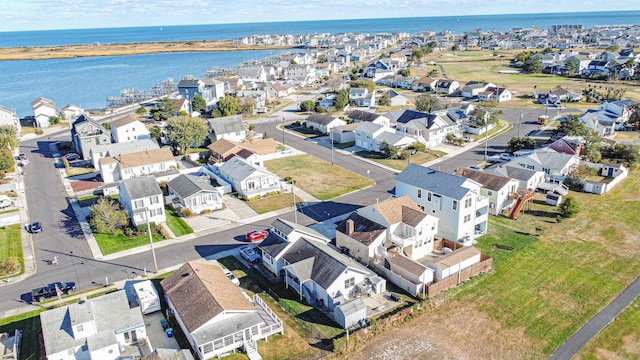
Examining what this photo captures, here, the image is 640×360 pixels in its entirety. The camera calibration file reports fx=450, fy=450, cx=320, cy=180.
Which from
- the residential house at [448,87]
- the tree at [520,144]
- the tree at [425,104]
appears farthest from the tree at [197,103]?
the tree at [520,144]

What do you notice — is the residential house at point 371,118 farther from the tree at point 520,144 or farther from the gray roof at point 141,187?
the gray roof at point 141,187

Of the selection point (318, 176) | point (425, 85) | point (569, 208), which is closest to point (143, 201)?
point (318, 176)

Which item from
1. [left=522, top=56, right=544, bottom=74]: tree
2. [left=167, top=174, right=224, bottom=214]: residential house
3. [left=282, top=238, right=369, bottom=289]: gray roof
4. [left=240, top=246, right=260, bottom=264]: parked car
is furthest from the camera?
[left=522, top=56, right=544, bottom=74]: tree

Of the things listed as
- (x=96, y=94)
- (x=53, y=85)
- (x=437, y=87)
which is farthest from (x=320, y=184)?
(x=53, y=85)

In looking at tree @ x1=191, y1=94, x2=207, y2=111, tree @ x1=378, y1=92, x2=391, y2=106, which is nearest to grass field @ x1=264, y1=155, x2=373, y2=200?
tree @ x1=191, y1=94, x2=207, y2=111

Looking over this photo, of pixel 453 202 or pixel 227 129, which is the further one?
pixel 227 129

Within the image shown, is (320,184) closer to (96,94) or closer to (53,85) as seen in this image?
(96,94)

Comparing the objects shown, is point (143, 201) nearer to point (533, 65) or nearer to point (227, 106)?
point (227, 106)

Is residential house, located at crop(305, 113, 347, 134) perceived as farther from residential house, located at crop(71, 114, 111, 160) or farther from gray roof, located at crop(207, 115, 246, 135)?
residential house, located at crop(71, 114, 111, 160)
